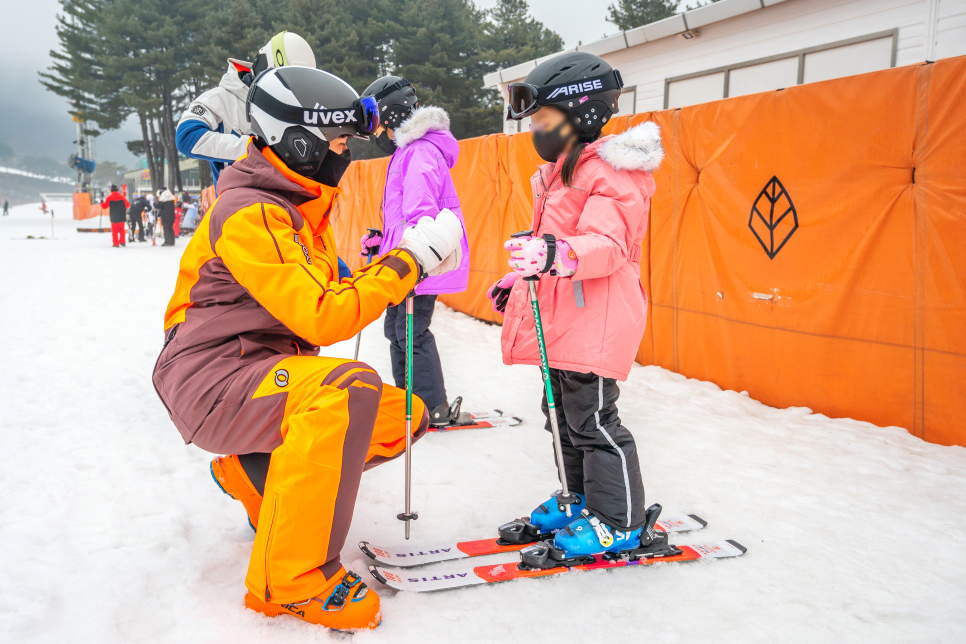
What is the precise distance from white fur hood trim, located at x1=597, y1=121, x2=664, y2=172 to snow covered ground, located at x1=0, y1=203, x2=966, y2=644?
165 cm

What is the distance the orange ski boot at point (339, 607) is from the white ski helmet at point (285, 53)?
305cm

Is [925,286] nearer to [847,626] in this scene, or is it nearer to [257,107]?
[847,626]

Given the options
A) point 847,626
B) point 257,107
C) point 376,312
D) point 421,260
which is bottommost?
point 847,626

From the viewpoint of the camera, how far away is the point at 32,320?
7043mm

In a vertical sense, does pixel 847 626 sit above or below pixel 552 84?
below

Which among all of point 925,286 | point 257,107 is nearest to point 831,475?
point 925,286

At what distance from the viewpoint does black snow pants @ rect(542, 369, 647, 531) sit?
251 centimetres

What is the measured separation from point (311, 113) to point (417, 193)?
5.47 feet

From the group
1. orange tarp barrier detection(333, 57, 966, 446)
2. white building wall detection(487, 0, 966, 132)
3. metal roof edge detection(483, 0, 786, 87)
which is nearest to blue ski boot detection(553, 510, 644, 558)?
orange tarp barrier detection(333, 57, 966, 446)

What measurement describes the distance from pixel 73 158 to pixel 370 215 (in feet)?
141

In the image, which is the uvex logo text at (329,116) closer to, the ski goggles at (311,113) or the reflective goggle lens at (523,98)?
the ski goggles at (311,113)

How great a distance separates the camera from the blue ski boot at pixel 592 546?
2521mm

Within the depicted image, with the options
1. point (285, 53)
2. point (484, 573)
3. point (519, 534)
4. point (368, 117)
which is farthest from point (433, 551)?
point (285, 53)

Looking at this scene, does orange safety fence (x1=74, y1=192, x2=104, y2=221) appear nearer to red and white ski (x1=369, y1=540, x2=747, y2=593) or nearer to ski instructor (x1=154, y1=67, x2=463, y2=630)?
ski instructor (x1=154, y1=67, x2=463, y2=630)
